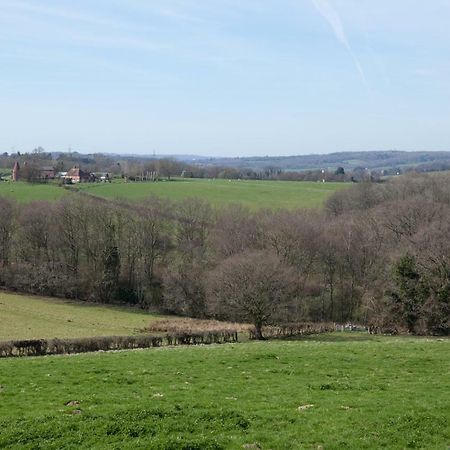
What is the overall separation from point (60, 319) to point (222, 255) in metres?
23.1

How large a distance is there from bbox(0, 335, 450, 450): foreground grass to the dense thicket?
25322 mm

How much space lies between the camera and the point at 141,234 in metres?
75.1

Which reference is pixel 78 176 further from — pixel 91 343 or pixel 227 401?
pixel 227 401

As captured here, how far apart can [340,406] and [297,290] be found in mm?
43777

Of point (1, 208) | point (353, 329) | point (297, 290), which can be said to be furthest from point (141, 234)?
point (353, 329)

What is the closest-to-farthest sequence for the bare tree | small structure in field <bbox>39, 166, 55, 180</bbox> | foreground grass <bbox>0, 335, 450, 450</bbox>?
1. foreground grass <bbox>0, 335, 450, 450</bbox>
2. the bare tree
3. small structure in field <bbox>39, 166, 55, 180</bbox>

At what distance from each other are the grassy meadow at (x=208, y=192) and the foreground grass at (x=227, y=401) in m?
79.6

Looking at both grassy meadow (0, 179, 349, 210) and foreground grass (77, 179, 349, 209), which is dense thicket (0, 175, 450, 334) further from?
foreground grass (77, 179, 349, 209)

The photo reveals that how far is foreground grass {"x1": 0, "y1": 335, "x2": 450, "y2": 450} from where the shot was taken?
14.7 metres

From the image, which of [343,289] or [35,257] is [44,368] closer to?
[343,289]

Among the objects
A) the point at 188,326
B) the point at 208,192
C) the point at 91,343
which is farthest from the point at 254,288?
the point at 208,192

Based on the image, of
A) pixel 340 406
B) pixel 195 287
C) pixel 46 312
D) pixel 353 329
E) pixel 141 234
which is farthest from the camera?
pixel 141 234

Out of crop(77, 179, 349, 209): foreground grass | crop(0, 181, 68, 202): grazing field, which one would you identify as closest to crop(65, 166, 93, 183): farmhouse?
crop(77, 179, 349, 209): foreground grass

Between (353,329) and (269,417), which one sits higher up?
(269,417)
